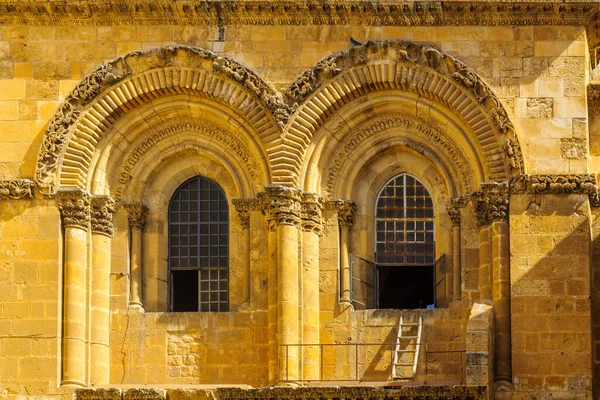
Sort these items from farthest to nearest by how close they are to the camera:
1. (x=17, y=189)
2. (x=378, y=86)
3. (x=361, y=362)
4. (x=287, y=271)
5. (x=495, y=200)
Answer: (x=378, y=86), (x=17, y=189), (x=361, y=362), (x=287, y=271), (x=495, y=200)

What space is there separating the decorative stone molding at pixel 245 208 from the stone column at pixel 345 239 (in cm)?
158

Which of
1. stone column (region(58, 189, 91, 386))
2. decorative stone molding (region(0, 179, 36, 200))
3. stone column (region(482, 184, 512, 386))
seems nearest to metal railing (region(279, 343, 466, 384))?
stone column (region(482, 184, 512, 386))

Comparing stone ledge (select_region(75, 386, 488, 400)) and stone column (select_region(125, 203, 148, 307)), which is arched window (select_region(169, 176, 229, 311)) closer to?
stone column (select_region(125, 203, 148, 307))

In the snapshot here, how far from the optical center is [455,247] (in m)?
41.4

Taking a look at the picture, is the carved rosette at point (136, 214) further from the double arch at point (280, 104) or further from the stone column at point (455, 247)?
the stone column at point (455, 247)

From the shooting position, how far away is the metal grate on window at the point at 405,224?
41.9 m

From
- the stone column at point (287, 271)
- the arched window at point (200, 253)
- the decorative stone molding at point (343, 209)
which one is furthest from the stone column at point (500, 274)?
the arched window at point (200, 253)

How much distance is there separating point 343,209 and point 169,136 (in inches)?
143

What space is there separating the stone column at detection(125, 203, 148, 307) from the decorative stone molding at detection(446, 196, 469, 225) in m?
5.81

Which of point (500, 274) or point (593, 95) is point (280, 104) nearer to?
point (500, 274)

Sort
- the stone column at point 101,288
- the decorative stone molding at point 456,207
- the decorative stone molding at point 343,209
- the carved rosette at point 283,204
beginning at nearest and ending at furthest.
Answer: the carved rosette at point 283,204, the stone column at point 101,288, the decorative stone molding at point 456,207, the decorative stone molding at point 343,209

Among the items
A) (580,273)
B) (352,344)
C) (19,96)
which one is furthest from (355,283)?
(19,96)

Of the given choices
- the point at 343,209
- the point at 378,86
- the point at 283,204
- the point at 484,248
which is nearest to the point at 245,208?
the point at 283,204

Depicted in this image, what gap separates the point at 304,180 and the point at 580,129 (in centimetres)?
521
